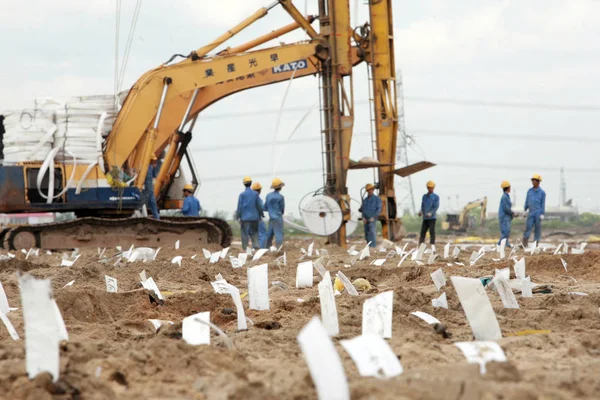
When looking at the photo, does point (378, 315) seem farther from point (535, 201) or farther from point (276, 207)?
point (535, 201)

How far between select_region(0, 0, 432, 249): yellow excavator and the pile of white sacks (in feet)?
0.75

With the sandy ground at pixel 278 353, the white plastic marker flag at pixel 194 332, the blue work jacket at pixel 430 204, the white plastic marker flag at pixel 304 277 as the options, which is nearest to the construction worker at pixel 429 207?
the blue work jacket at pixel 430 204

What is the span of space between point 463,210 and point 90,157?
18363 mm

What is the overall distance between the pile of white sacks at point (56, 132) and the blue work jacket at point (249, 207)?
2.77 metres

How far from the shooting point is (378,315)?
499cm

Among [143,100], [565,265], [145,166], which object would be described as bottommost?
[565,265]

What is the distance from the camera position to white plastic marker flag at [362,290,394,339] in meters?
4.92

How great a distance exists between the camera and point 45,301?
3.78 meters

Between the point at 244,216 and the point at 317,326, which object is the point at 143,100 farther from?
the point at 317,326

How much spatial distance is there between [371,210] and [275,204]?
5.94 ft

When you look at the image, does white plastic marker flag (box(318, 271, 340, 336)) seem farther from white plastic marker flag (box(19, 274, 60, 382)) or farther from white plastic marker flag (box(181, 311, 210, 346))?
white plastic marker flag (box(19, 274, 60, 382))

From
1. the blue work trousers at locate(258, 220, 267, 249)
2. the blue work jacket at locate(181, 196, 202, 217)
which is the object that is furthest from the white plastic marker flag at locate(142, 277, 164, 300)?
the blue work trousers at locate(258, 220, 267, 249)

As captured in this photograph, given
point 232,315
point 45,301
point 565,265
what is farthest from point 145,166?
point 45,301

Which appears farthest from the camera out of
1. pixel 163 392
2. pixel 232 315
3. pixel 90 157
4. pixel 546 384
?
pixel 90 157
